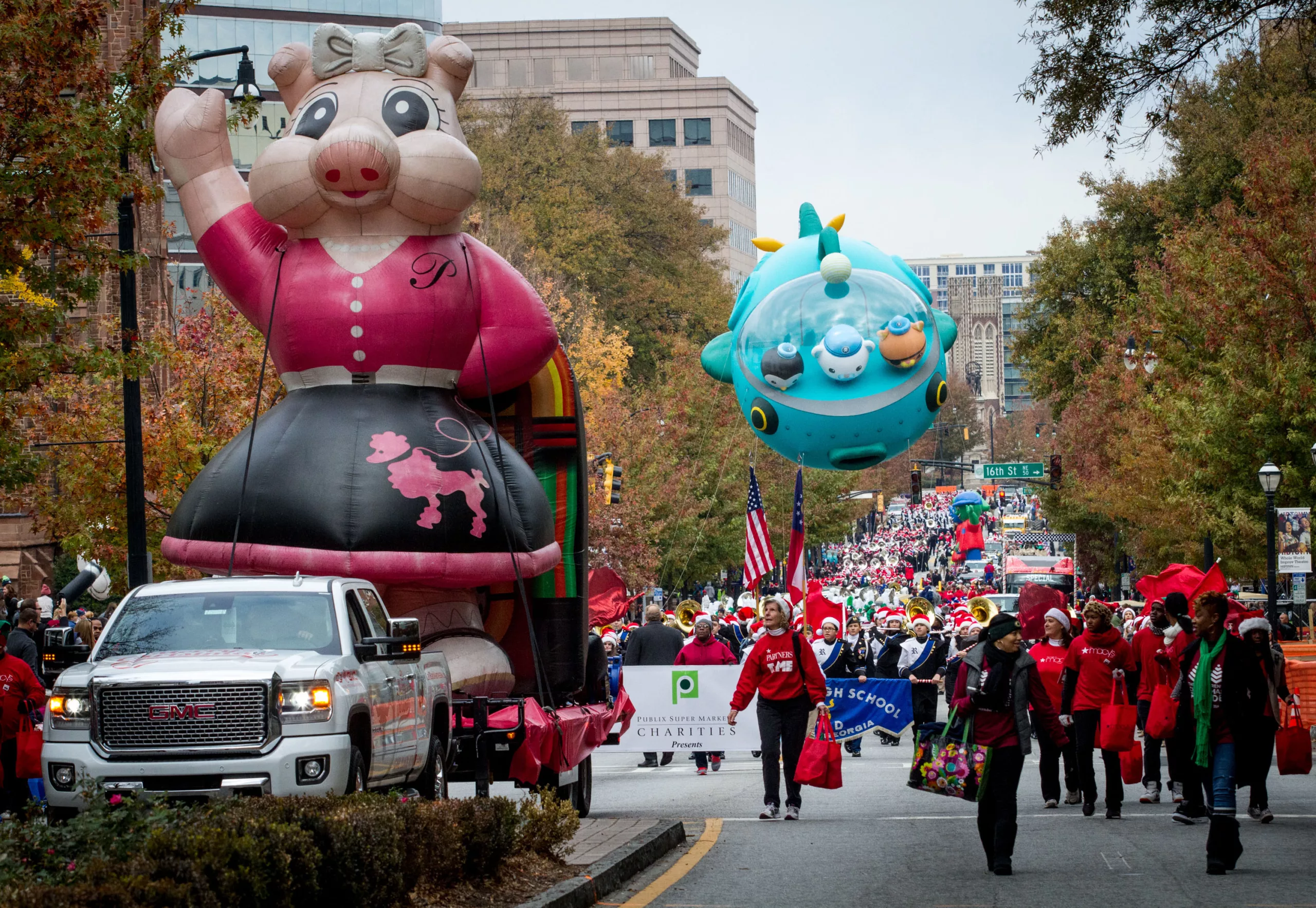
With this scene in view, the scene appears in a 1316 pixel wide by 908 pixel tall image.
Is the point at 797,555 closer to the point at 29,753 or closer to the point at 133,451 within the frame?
the point at 133,451

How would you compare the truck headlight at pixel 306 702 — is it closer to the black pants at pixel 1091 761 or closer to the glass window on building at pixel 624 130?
the black pants at pixel 1091 761

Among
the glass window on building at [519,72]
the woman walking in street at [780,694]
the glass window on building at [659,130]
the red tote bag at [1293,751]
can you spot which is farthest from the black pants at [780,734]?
the glass window on building at [519,72]

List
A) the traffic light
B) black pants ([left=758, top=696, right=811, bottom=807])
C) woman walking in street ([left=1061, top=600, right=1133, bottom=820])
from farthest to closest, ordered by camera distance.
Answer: the traffic light
woman walking in street ([left=1061, top=600, right=1133, bottom=820])
black pants ([left=758, top=696, right=811, bottom=807])

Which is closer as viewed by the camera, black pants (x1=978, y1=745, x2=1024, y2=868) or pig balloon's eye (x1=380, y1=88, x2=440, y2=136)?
black pants (x1=978, y1=745, x2=1024, y2=868)

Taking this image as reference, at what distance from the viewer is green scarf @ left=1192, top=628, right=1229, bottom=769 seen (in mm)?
11602

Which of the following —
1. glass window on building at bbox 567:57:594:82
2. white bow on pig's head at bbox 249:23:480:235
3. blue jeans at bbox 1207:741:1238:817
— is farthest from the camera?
glass window on building at bbox 567:57:594:82

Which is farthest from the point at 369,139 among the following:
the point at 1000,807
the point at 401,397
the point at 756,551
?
the point at 756,551

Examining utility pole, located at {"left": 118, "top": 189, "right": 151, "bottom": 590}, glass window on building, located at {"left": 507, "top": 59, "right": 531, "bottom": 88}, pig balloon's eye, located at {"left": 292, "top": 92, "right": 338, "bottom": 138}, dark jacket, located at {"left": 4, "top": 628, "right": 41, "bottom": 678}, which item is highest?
glass window on building, located at {"left": 507, "top": 59, "right": 531, "bottom": 88}

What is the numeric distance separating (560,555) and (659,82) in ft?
341

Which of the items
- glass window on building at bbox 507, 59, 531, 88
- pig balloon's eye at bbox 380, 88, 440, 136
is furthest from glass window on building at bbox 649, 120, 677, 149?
pig balloon's eye at bbox 380, 88, 440, 136

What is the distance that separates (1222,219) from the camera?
3372cm

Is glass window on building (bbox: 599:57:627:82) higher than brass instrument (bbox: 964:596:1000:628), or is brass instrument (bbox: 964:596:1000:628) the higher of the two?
glass window on building (bbox: 599:57:627:82)

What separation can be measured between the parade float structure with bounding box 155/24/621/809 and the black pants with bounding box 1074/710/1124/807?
3.91 m

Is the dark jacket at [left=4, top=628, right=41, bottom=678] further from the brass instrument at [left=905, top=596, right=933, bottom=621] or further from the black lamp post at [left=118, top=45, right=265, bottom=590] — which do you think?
the brass instrument at [left=905, top=596, right=933, bottom=621]
